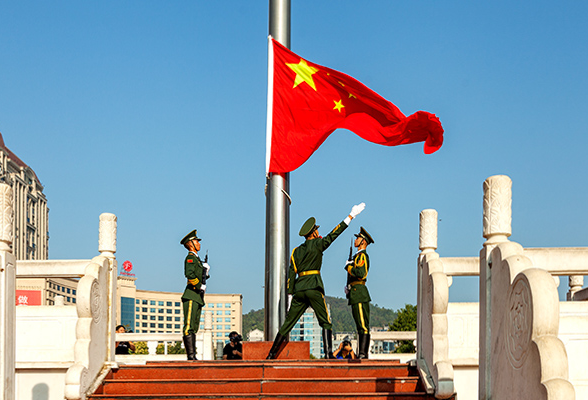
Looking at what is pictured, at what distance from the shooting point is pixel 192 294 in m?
10.8

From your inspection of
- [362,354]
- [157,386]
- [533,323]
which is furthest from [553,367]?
[362,354]

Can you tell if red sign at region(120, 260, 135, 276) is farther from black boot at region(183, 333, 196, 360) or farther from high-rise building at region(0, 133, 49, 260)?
black boot at region(183, 333, 196, 360)

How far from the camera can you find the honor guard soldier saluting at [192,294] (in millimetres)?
10727

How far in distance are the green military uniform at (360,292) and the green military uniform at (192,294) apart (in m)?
2.11

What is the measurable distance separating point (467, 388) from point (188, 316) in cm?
392

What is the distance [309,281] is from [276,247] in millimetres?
2105

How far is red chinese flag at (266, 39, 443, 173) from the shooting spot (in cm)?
1291

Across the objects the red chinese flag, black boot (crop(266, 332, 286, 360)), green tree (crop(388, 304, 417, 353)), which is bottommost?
green tree (crop(388, 304, 417, 353))

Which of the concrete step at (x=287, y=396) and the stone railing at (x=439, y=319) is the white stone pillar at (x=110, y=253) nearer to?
the concrete step at (x=287, y=396)

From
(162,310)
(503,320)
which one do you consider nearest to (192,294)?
(503,320)

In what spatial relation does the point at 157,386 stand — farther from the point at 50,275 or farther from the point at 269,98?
the point at 269,98

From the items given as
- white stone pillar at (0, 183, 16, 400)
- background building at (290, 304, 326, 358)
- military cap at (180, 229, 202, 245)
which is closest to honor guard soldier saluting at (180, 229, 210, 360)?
military cap at (180, 229, 202, 245)

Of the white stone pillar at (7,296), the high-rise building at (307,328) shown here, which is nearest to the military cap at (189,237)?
the white stone pillar at (7,296)

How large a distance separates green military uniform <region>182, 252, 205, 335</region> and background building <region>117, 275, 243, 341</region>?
107m
